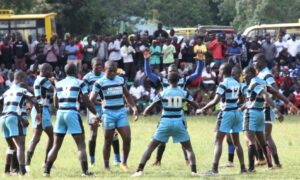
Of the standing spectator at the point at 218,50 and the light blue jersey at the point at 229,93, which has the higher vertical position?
the light blue jersey at the point at 229,93

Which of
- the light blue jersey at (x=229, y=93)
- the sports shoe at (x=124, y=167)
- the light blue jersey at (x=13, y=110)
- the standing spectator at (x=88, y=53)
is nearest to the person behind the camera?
the light blue jersey at (x=13, y=110)

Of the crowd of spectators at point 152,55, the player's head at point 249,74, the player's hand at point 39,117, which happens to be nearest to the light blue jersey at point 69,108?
the player's hand at point 39,117

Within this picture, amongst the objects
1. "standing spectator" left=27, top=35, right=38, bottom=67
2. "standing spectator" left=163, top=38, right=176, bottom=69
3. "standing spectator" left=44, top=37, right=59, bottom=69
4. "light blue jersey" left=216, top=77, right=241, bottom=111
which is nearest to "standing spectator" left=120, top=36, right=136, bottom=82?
"standing spectator" left=163, top=38, right=176, bottom=69

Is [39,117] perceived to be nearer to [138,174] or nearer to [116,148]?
[138,174]

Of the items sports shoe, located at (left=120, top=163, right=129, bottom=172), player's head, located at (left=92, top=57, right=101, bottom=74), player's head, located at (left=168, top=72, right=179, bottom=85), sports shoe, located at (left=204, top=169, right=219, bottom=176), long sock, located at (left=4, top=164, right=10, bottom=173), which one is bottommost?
sports shoe, located at (left=120, top=163, right=129, bottom=172)

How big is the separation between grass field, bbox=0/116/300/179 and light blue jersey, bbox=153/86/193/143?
736mm

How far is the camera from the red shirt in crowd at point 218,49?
37.8 meters

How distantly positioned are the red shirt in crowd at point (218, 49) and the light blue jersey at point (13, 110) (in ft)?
63.8

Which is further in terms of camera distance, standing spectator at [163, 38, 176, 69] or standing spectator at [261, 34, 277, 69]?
standing spectator at [261, 34, 277, 69]

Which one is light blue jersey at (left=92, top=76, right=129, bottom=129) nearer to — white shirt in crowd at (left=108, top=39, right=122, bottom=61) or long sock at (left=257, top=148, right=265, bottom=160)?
long sock at (left=257, top=148, right=265, bottom=160)

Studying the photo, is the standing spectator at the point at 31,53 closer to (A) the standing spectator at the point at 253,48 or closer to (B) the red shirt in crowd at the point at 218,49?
(B) the red shirt in crowd at the point at 218,49

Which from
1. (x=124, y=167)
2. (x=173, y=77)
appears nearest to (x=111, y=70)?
(x=173, y=77)

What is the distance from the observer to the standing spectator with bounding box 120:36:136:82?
3762cm

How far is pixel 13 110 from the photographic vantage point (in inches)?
744
